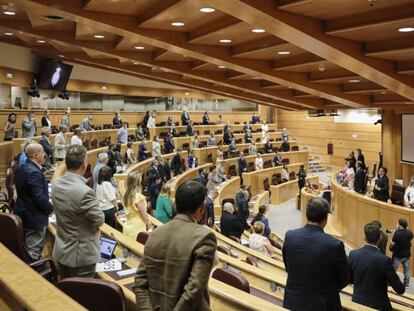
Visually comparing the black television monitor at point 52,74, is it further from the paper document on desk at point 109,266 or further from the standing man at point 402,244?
the paper document on desk at point 109,266

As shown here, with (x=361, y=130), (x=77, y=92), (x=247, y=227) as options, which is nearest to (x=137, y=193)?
(x=247, y=227)

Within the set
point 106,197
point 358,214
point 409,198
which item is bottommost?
point 358,214

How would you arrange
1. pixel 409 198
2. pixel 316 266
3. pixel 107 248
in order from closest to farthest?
pixel 316 266, pixel 107 248, pixel 409 198

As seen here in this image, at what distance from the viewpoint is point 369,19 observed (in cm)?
593

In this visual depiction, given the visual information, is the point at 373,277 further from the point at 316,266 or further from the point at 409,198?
the point at 409,198

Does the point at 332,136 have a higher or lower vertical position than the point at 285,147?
higher

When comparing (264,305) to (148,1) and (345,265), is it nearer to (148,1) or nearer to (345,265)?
(345,265)

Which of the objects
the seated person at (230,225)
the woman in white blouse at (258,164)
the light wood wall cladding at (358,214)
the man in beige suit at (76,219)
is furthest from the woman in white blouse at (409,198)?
the man in beige suit at (76,219)

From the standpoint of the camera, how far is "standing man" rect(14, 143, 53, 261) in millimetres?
3697

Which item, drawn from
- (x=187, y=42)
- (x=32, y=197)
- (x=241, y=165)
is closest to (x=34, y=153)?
(x=32, y=197)

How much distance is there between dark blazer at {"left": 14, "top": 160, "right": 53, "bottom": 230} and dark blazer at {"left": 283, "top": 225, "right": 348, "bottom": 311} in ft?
6.43

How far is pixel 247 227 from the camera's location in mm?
10469

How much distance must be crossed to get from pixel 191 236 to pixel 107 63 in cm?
1214

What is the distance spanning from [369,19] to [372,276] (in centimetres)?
337
